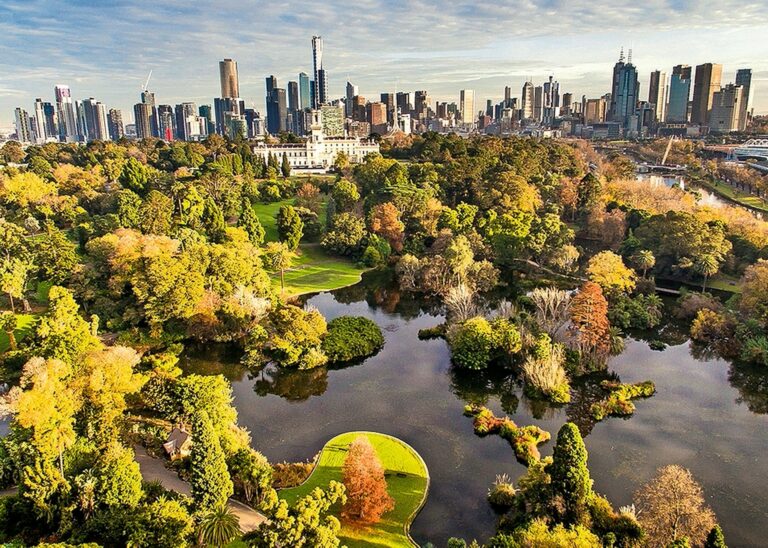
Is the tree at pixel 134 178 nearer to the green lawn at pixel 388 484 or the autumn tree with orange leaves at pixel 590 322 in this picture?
the green lawn at pixel 388 484

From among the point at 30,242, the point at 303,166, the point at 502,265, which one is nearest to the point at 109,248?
the point at 30,242

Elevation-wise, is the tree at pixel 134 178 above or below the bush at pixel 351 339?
above

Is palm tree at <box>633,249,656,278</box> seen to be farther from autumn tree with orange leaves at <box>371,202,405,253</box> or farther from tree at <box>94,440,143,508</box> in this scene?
tree at <box>94,440,143,508</box>

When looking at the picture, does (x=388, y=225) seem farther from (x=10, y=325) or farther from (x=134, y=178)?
(x=10, y=325)

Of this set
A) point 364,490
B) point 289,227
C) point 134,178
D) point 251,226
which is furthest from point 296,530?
point 134,178

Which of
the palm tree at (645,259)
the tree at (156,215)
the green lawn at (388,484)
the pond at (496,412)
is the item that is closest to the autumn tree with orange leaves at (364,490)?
the green lawn at (388,484)

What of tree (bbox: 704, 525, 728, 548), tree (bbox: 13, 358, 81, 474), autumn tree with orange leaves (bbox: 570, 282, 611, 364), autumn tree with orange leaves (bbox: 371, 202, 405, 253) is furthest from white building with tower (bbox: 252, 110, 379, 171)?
tree (bbox: 704, 525, 728, 548)

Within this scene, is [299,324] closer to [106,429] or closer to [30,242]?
[106,429]
